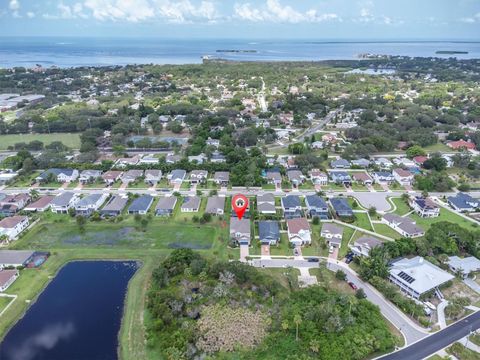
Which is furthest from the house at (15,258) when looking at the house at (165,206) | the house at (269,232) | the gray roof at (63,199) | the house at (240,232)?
the house at (269,232)

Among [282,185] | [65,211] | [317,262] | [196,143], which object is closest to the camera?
[317,262]

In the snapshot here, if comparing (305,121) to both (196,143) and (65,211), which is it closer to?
(196,143)

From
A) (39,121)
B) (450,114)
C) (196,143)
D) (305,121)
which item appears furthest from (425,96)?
(39,121)

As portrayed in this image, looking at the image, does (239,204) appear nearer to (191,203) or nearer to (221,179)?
(191,203)

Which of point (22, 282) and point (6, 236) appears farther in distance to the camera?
point (6, 236)

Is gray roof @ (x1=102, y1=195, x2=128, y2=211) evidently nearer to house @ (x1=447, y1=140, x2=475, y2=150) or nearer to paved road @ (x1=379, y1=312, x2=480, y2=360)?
paved road @ (x1=379, y1=312, x2=480, y2=360)

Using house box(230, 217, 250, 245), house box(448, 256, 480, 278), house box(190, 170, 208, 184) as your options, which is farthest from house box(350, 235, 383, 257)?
house box(190, 170, 208, 184)
